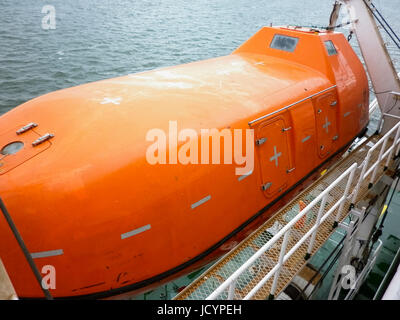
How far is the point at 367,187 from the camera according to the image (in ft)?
18.6

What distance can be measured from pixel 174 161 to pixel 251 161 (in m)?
1.43

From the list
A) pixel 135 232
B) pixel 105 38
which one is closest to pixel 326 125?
pixel 135 232

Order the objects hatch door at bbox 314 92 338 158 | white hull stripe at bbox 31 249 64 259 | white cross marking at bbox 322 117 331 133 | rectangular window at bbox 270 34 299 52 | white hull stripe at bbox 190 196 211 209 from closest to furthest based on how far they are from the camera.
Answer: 1. white hull stripe at bbox 31 249 64 259
2. white hull stripe at bbox 190 196 211 209
3. hatch door at bbox 314 92 338 158
4. white cross marking at bbox 322 117 331 133
5. rectangular window at bbox 270 34 299 52

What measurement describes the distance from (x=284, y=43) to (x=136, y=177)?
6023mm

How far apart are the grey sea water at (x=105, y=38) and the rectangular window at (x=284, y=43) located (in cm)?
1020

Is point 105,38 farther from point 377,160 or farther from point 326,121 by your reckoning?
point 377,160

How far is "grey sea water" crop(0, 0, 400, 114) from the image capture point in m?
14.8

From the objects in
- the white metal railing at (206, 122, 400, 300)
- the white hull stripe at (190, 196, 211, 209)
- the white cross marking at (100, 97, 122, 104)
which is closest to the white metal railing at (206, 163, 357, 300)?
the white metal railing at (206, 122, 400, 300)

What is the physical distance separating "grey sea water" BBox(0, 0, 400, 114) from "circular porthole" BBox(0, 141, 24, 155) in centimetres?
968

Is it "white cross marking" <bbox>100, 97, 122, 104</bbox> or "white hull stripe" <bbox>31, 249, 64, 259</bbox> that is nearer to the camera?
"white hull stripe" <bbox>31, 249, 64, 259</bbox>

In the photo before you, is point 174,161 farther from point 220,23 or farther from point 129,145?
point 220,23

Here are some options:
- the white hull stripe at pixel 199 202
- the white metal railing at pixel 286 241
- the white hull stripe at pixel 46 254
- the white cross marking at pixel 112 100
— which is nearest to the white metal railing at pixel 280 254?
the white metal railing at pixel 286 241

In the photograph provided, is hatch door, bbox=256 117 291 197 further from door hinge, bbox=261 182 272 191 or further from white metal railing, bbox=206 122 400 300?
white metal railing, bbox=206 122 400 300
